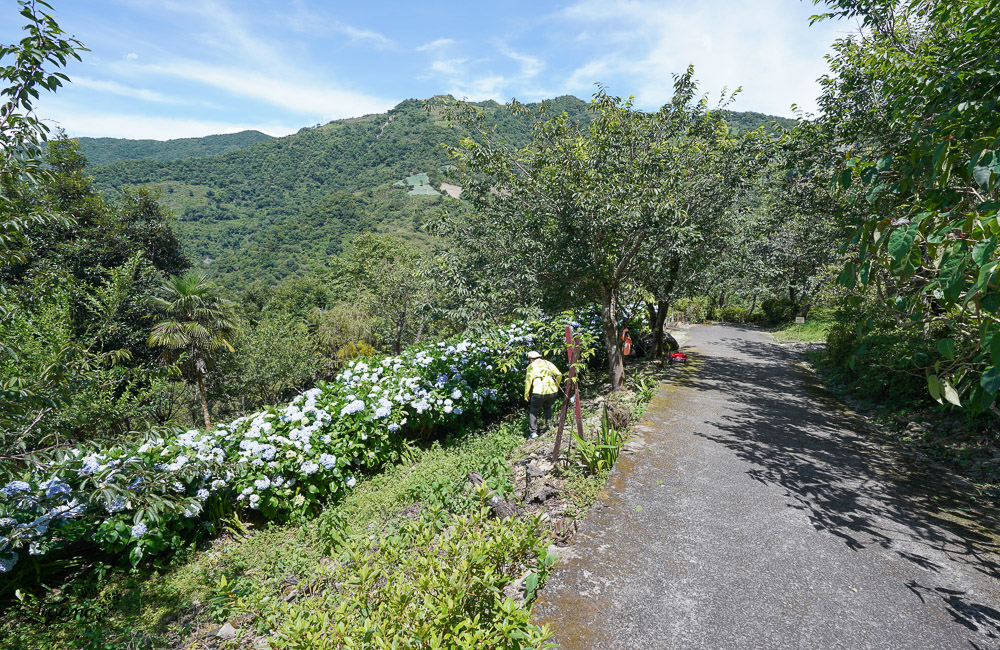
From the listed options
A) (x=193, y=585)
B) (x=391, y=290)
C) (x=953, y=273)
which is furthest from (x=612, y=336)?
(x=391, y=290)

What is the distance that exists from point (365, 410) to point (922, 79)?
8064mm

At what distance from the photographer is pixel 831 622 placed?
9.29ft

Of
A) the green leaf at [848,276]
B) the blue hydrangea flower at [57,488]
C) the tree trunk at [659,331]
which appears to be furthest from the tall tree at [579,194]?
the blue hydrangea flower at [57,488]

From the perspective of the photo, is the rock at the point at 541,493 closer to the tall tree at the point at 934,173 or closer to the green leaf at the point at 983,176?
the tall tree at the point at 934,173

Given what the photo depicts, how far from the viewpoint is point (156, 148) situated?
15862cm

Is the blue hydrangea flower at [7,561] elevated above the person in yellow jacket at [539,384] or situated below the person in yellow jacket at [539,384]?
below

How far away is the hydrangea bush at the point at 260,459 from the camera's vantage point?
2879mm

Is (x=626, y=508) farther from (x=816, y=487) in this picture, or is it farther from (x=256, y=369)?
(x=256, y=369)

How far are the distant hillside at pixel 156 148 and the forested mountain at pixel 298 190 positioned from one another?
25.0m

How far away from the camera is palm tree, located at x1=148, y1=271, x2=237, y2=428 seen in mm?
A: 15891

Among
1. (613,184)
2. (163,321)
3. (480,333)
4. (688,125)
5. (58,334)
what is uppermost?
(688,125)

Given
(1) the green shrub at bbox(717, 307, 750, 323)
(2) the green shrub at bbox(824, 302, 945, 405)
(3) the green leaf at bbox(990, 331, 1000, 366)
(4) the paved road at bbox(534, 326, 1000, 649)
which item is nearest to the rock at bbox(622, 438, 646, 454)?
(4) the paved road at bbox(534, 326, 1000, 649)

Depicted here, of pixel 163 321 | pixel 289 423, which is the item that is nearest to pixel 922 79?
pixel 289 423

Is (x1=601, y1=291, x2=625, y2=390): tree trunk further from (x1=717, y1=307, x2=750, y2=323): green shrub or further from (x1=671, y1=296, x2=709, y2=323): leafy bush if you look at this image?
(x1=717, y1=307, x2=750, y2=323): green shrub
